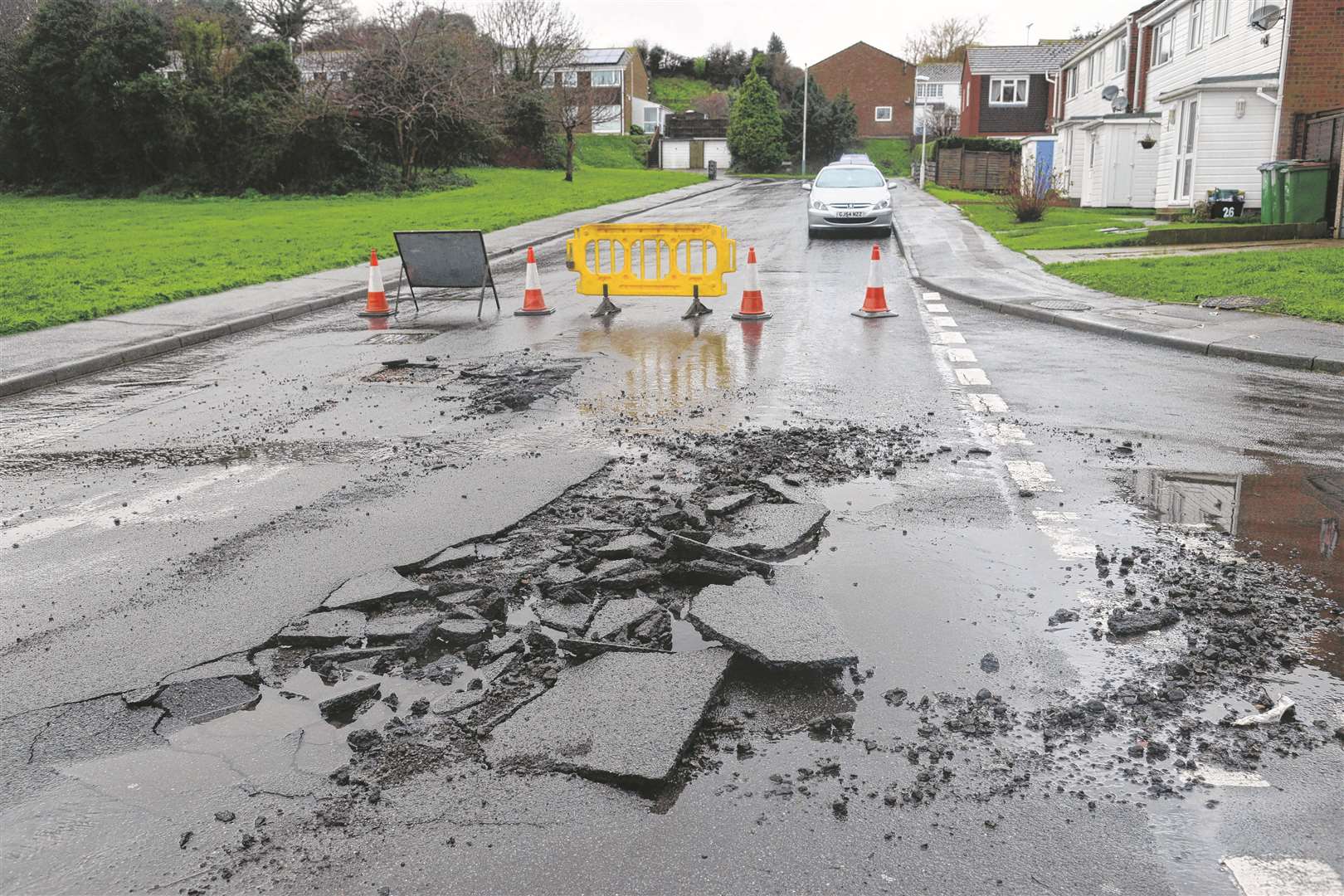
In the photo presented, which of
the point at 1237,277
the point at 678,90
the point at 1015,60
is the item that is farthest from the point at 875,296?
the point at 678,90

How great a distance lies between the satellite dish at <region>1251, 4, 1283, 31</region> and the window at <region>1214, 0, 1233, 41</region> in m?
3.73

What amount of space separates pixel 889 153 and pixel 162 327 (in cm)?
7446

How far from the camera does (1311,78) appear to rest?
85.8 feet

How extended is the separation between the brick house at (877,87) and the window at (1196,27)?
57.8m

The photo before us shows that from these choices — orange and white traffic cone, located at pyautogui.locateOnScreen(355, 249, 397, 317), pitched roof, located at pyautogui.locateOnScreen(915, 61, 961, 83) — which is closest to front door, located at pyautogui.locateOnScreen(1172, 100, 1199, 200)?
orange and white traffic cone, located at pyautogui.locateOnScreen(355, 249, 397, 317)

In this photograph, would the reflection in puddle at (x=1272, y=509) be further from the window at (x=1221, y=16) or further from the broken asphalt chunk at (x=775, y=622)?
the window at (x=1221, y=16)

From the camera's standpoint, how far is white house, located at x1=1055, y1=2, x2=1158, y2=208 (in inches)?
1331

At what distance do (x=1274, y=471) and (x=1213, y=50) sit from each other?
28401 millimetres

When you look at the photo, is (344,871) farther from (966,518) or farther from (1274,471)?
(1274,471)

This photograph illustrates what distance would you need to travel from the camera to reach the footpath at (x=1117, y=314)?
1109cm

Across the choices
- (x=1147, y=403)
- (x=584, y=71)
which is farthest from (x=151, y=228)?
(x=584, y=71)

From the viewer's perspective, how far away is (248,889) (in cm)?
298

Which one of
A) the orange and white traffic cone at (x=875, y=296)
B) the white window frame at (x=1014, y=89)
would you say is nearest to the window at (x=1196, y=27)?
the orange and white traffic cone at (x=875, y=296)

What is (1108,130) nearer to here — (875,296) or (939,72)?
(875,296)
